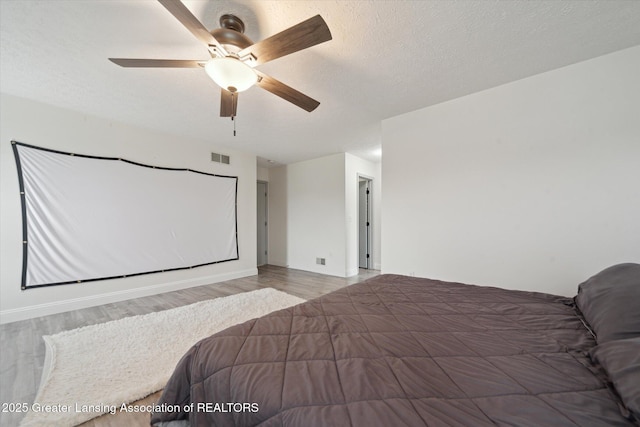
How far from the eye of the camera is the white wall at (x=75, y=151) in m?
2.54

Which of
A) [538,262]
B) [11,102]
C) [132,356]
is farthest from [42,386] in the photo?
[538,262]

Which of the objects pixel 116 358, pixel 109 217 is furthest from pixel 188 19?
pixel 109 217

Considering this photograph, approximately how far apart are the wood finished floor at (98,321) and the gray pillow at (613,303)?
2382mm

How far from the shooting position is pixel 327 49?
182cm

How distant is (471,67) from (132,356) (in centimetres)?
387

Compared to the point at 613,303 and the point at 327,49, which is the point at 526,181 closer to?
the point at 613,303

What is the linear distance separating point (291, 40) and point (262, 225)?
5.06 metres

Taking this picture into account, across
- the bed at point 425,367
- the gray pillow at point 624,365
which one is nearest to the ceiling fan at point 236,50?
the bed at point 425,367

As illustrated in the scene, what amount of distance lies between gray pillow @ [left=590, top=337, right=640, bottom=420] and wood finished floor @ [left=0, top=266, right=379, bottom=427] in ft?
6.94

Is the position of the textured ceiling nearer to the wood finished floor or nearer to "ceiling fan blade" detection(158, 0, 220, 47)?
"ceiling fan blade" detection(158, 0, 220, 47)

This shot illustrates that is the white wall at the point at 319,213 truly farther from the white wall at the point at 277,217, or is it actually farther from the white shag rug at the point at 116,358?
the white shag rug at the point at 116,358

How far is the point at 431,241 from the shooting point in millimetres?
2750

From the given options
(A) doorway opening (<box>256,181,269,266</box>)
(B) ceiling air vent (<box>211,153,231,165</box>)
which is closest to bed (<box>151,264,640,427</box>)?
(B) ceiling air vent (<box>211,153,231,165</box>)

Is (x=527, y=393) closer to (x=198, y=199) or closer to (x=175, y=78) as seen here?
(x=175, y=78)
